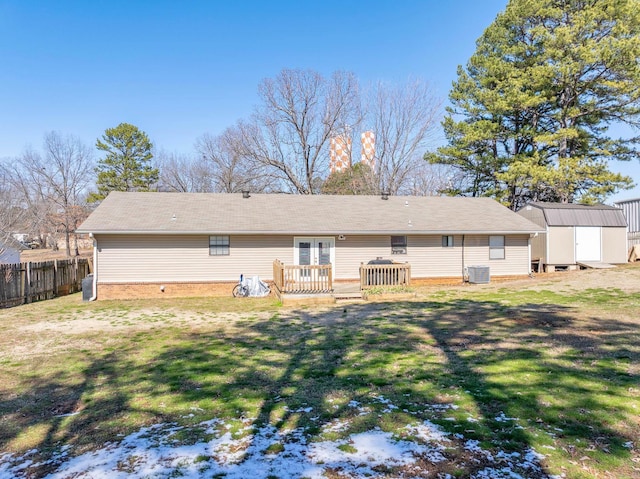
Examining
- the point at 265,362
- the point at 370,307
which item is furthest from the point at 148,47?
the point at 265,362

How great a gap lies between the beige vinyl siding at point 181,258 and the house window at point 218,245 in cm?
14

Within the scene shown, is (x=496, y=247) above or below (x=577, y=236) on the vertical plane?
below

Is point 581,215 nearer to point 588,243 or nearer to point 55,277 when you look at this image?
point 588,243

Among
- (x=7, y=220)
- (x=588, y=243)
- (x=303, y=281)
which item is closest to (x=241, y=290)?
(x=303, y=281)

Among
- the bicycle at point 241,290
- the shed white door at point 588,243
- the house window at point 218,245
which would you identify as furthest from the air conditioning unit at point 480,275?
the house window at point 218,245

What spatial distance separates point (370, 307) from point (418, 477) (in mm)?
8721

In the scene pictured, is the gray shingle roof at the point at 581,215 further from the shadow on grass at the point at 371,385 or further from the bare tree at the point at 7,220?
the bare tree at the point at 7,220

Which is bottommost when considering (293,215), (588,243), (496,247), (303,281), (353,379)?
(353,379)

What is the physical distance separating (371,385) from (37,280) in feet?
46.8

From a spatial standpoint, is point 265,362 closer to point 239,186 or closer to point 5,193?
point 239,186

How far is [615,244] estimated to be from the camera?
19438 millimetres

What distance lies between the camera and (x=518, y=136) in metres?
24.1

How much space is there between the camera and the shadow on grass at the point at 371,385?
3889 mm

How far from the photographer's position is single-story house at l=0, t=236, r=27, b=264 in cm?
1941
